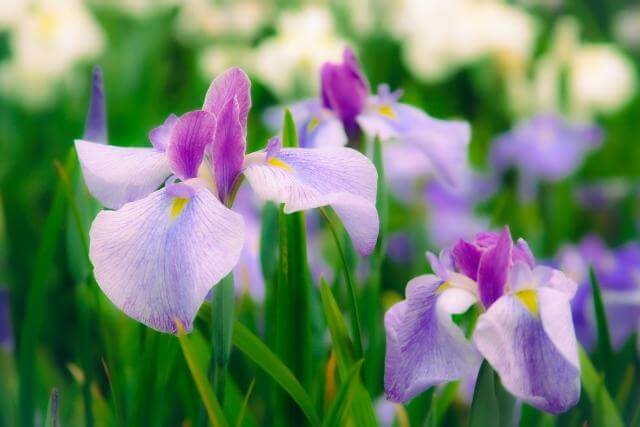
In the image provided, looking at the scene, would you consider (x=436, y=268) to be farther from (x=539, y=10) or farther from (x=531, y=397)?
(x=539, y=10)

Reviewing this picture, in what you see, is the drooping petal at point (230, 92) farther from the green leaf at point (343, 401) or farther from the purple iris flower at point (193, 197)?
the green leaf at point (343, 401)

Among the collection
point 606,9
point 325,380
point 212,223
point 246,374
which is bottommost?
point 606,9

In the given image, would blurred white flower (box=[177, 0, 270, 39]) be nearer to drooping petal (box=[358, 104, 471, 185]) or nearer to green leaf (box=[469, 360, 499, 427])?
drooping petal (box=[358, 104, 471, 185])

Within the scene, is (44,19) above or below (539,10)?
above

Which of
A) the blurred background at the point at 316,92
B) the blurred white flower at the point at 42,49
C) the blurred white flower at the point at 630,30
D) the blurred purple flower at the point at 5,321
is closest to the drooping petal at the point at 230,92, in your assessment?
the blurred background at the point at 316,92

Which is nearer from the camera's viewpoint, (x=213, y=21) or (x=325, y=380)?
(x=325, y=380)

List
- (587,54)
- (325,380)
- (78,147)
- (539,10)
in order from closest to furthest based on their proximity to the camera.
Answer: (78,147) → (325,380) → (587,54) → (539,10)

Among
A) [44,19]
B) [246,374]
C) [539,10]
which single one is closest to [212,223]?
[246,374]

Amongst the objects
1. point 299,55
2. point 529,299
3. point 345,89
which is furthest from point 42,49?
point 529,299
